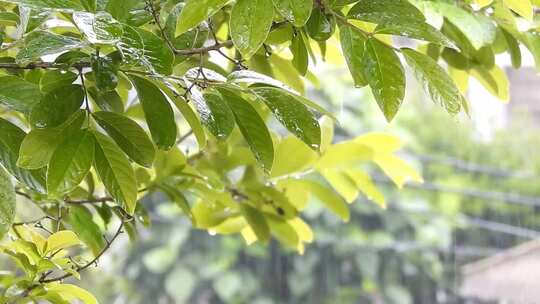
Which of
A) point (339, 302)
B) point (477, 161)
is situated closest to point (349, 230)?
point (339, 302)

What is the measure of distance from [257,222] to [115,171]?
0.22 metres

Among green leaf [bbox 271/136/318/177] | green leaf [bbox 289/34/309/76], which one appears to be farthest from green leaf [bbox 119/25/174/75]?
green leaf [bbox 271/136/318/177]

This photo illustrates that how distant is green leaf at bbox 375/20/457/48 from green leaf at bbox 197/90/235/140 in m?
0.07

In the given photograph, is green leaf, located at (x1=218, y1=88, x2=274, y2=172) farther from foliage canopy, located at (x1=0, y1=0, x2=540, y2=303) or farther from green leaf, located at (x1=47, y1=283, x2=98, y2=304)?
green leaf, located at (x1=47, y1=283, x2=98, y2=304)

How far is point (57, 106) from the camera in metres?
0.32

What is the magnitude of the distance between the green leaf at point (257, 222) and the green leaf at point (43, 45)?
0.87ft

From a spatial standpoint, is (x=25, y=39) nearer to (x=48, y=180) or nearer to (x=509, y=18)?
(x=48, y=180)

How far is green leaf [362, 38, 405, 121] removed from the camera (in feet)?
1.12

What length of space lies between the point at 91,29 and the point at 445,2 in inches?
9.4

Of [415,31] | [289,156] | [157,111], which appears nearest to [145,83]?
[157,111]

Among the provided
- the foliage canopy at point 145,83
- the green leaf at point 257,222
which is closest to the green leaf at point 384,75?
the foliage canopy at point 145,83

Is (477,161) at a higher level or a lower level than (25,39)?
lower

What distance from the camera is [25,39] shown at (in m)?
0.31

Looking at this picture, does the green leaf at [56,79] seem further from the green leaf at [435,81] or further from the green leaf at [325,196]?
the green leaf at [325,196]
